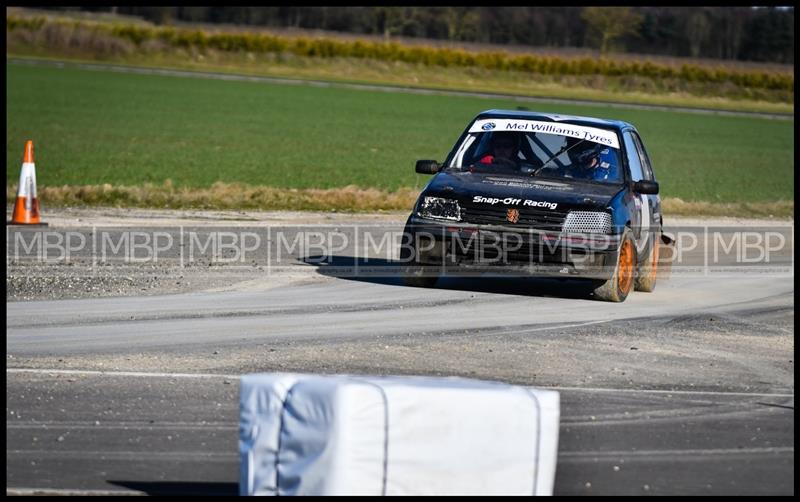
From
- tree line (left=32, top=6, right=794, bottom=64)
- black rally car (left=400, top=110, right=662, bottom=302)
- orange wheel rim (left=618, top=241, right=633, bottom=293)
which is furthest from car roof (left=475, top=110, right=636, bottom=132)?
tree line (left=32, top=6, right=794, bottom=64)

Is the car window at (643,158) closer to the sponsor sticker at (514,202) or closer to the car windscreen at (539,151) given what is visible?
the car windscreen at (539,151)

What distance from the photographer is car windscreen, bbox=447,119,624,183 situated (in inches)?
545

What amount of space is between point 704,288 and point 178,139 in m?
26.2

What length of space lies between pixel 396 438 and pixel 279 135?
37.7 m

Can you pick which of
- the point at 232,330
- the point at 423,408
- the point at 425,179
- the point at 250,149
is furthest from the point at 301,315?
the point at 250,149

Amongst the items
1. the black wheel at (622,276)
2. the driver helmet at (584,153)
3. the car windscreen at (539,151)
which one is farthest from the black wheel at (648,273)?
the driver helmet at (584,153)

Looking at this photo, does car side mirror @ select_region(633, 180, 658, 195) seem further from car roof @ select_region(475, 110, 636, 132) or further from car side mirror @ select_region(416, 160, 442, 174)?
car side mirror @ select_region(416, 160, 442, 174)

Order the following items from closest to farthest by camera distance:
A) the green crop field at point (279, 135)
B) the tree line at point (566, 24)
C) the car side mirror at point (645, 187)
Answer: the car side mirror at point (645, 187) < the green crop field at point (279, 135) < the tree line at point (566, 24)

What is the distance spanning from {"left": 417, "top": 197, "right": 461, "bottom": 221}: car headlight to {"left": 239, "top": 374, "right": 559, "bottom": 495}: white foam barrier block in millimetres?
7280

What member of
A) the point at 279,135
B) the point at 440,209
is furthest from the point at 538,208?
the point at 279,135

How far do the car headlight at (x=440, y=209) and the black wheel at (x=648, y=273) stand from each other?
225 cm

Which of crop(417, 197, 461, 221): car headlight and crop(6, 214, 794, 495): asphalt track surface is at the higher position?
crop(417, 197, 461, 221): car headlight

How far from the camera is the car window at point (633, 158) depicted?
14.2 metres

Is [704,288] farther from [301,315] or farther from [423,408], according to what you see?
[423,408]
